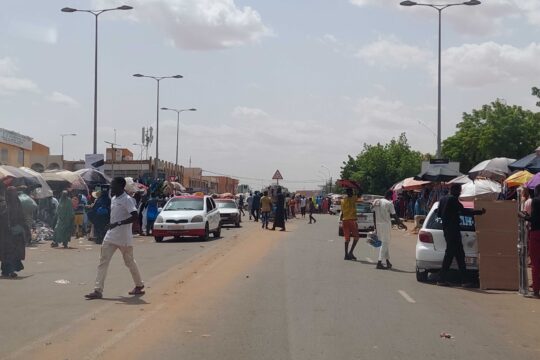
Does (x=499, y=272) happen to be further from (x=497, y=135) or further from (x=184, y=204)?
(x=497, y=135)

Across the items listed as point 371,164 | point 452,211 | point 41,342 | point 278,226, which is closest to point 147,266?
point 452,211

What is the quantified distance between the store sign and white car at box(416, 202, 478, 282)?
128ft

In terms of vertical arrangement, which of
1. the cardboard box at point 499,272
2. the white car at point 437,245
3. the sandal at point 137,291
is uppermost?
the white car at point 437,245

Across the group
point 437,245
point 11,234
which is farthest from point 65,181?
point 437,245

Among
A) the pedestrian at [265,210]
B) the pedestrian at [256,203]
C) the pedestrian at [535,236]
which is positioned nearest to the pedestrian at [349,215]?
the pedestrian at [535,236]

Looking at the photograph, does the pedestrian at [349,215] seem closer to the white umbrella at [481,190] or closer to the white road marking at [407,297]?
the white umbrella at [481,190]

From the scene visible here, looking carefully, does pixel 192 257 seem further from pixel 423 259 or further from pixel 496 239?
pixel 496 239

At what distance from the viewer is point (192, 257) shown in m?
18.8

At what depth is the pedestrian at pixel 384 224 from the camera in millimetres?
16031

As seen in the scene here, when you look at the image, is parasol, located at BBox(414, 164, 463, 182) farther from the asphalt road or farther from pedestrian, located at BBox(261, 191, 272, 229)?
the asphalt road

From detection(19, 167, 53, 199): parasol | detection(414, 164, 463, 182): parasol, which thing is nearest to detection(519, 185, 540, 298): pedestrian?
detection(19, 167, 53, 199): parasol

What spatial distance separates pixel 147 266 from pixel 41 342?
8617 mm

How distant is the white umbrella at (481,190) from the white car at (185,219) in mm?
9197

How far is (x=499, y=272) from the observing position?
41.5ft
